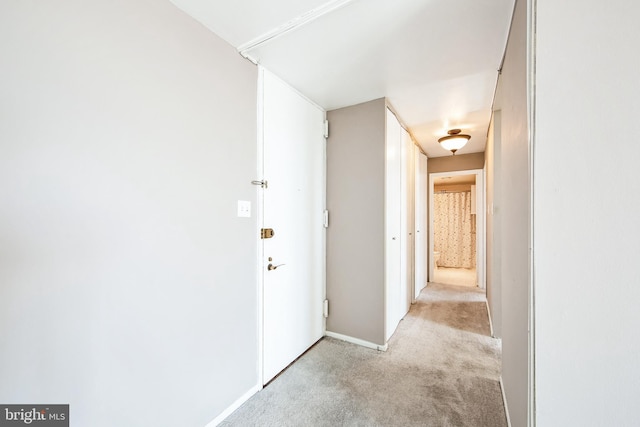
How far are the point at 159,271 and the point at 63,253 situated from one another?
0.38m

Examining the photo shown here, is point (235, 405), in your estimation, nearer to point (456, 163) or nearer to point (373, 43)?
point (373, 43)

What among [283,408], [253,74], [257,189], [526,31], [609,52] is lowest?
[283,408]

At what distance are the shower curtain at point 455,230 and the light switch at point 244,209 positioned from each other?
5808 mm

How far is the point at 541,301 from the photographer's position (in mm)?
929

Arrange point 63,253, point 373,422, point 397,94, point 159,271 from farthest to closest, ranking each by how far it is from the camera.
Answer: point 397,94 < point 373,422 < point 159,271 < point 63,253

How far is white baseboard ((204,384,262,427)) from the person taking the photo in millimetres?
1546

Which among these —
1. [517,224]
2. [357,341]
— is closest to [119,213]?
[517,224]

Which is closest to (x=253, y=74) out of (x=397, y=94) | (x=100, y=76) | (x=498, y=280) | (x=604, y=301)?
(x=100, y=76)

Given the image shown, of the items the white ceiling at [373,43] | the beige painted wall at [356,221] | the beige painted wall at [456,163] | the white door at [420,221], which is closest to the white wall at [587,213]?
the white ceiling at [373,43]

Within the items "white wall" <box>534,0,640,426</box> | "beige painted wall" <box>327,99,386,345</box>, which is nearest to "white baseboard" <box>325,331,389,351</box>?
"beige painted wall" <box>327,99,386,345</box>

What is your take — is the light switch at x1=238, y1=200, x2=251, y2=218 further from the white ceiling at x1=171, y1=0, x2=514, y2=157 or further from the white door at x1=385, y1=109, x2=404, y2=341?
the white door at x1=385, y1=109, x2=404, y2=341

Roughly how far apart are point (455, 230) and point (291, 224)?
5.80 m

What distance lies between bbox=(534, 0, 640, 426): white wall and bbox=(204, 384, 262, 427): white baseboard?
1.63m

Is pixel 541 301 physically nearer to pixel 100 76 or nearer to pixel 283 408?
pixel 283 408
